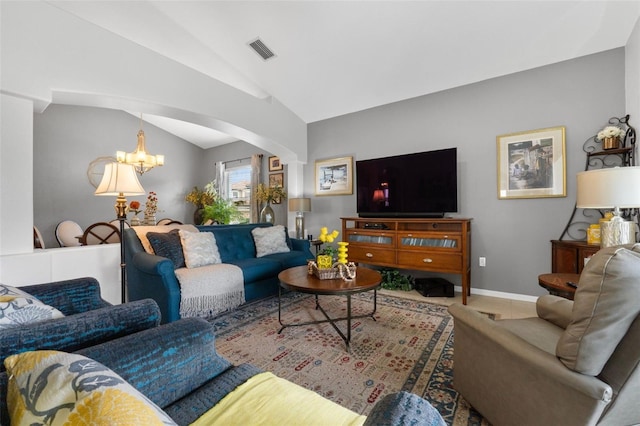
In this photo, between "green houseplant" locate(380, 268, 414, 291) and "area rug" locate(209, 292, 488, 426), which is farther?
"green houseplant" locate(380, 268, 414, 291)

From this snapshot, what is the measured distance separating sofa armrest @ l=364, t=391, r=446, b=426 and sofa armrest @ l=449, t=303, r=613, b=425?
777 mm

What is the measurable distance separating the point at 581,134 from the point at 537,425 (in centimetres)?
313

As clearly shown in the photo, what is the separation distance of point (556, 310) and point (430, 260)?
5.96 ft

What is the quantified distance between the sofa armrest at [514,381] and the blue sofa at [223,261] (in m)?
2.10

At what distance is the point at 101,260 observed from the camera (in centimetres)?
278

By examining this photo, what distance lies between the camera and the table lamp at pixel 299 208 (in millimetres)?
4617

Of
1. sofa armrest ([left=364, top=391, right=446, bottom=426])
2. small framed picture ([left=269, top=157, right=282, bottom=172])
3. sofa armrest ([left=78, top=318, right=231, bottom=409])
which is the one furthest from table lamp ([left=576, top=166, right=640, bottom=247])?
small framed picture ([left=269, top=157, right=282, bottom=172])

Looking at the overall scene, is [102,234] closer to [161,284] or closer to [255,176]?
[161,284]

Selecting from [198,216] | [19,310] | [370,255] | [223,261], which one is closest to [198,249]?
[223,261]

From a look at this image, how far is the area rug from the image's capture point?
1.57 metres

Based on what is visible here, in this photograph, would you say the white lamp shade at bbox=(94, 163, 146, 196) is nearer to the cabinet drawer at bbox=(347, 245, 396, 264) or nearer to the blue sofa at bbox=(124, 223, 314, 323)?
the blue sofa at bbox=(124, 223, 314, 323)

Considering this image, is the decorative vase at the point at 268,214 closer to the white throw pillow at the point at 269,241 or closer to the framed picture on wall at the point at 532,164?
the white throw pillow at the point at 269,241

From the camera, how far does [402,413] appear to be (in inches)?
20.5

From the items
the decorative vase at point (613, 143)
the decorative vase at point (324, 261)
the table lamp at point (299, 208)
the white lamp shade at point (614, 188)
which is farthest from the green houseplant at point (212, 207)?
the decorative vase at point (613, 143)
